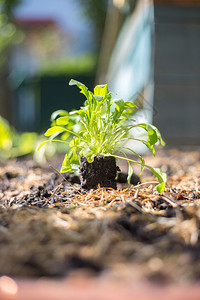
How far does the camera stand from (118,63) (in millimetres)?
8453

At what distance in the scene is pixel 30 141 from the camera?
375 centimetres

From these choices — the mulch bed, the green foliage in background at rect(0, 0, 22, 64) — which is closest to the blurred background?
the green foliage in background at rect(0, 0, 22, 64)

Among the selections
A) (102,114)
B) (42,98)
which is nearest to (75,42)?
(42,98)

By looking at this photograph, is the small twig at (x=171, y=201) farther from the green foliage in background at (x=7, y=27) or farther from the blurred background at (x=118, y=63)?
the green foliage in background at (x=7, y=27)

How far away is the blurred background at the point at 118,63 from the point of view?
12.7ft

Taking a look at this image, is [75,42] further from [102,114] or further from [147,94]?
[102,114]

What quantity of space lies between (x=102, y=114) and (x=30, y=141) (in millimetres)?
2487

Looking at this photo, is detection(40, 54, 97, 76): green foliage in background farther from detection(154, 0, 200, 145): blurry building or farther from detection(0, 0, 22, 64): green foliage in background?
detection(154, 0, 200, 145): blurry building

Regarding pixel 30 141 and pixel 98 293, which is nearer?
pixel 98 293

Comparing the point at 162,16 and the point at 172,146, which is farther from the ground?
the point at 162,16

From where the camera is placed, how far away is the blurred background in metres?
3.86

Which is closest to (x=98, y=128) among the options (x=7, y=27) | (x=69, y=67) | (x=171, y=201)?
(x=171, y=201)

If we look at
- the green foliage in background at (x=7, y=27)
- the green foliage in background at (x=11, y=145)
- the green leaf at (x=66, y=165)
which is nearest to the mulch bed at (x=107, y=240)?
the green leaf at (x=66, y=165)

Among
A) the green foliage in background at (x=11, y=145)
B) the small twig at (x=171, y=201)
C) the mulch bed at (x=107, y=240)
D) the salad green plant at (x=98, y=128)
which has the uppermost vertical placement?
the salad green plant at (x=98, y=128)
